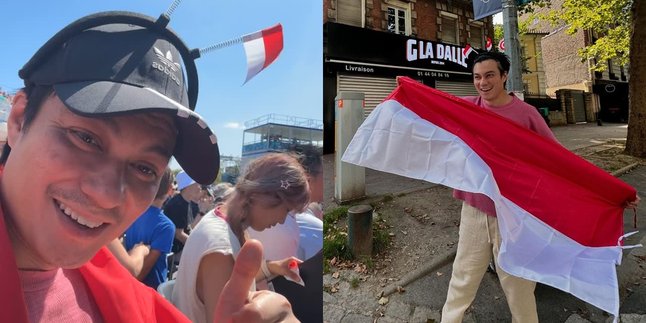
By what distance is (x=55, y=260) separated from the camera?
0.83m

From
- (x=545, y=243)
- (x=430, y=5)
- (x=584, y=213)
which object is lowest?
(x=545, y=243)

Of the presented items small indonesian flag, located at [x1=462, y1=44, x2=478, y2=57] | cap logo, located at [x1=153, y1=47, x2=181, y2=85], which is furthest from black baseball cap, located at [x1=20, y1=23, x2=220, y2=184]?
small indonesian flag, located at [x1=462, y1=44, x2=478, y2=57]

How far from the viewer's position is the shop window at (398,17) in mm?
12242

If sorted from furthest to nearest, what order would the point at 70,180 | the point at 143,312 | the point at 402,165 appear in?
the point at 402,165, the point at 143,312, the point at 70,180

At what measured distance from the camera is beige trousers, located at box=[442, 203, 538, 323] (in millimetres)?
2209

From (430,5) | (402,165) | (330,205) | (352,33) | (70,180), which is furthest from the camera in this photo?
(430,5)

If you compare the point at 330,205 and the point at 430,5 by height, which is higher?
the point at 430,5

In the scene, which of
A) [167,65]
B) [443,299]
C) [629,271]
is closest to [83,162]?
[167,65]

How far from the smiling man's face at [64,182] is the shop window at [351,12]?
11.2 m

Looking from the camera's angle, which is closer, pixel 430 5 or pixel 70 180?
pixel 70 180

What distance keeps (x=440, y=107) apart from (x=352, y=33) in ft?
30.1

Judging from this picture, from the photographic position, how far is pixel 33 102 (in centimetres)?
84

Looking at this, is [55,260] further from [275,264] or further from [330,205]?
[330,205]

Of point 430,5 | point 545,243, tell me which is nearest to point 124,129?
point 545,243
